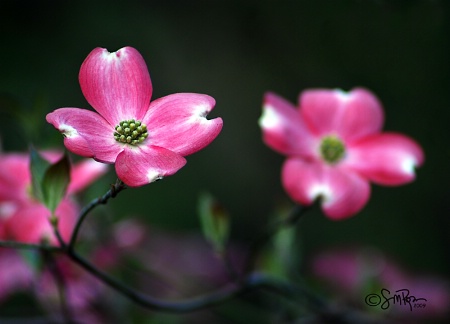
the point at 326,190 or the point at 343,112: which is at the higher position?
the point at 343,112

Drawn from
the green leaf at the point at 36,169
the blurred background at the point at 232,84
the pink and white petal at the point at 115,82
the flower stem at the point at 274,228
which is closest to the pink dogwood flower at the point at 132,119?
the pink and white petal at the point at 115,82

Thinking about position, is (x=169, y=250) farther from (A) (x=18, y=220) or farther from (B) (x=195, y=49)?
(B) (x=195, y=49)

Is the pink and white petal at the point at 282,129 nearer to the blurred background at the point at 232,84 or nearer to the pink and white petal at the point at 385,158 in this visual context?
the pink and white petal at the point at 385,158

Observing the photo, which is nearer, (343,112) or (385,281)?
(343,112)

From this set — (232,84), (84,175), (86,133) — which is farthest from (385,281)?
(232,84)

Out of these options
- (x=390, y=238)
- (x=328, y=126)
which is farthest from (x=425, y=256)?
(x=328, y=126)

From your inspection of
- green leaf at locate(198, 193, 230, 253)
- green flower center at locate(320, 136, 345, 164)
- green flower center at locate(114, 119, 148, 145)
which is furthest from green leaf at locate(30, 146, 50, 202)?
green flower center at locate(320, 136, 345, 164)

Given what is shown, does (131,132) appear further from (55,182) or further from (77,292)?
(77,292)
